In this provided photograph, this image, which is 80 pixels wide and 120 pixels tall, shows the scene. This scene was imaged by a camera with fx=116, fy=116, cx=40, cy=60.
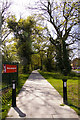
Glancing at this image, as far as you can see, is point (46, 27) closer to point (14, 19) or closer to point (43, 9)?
point (43, 9)

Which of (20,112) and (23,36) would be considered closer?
(20,112)

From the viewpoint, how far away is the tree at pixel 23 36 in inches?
914

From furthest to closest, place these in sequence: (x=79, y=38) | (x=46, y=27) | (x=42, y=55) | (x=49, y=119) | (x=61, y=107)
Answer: (x=42, y=55), (x=46, y=27), (x=79, y=38), (x=61, y=107), (x=49, y=119)

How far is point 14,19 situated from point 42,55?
63.5 feet

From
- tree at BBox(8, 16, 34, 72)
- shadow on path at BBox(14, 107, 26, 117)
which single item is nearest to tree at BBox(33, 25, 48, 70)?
tree at BBox(8, 16, 34, 72)

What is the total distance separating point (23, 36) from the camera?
78.3 ft

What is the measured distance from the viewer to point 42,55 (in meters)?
41.5

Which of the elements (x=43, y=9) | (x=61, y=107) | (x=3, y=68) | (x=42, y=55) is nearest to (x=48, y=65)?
(x=42, y=55)

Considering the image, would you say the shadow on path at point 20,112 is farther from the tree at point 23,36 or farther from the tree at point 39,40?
the tree at point 39,40

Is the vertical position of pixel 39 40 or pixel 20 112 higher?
pixel 39 40

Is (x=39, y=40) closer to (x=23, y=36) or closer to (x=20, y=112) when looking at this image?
(x=23, y=36)

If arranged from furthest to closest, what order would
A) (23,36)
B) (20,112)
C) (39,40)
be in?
(39,40)
(23,36)
(20,112)

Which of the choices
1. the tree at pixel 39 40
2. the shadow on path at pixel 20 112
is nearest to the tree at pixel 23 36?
the tree at pixel 39 40

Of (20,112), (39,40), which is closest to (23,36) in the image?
(39,40)
